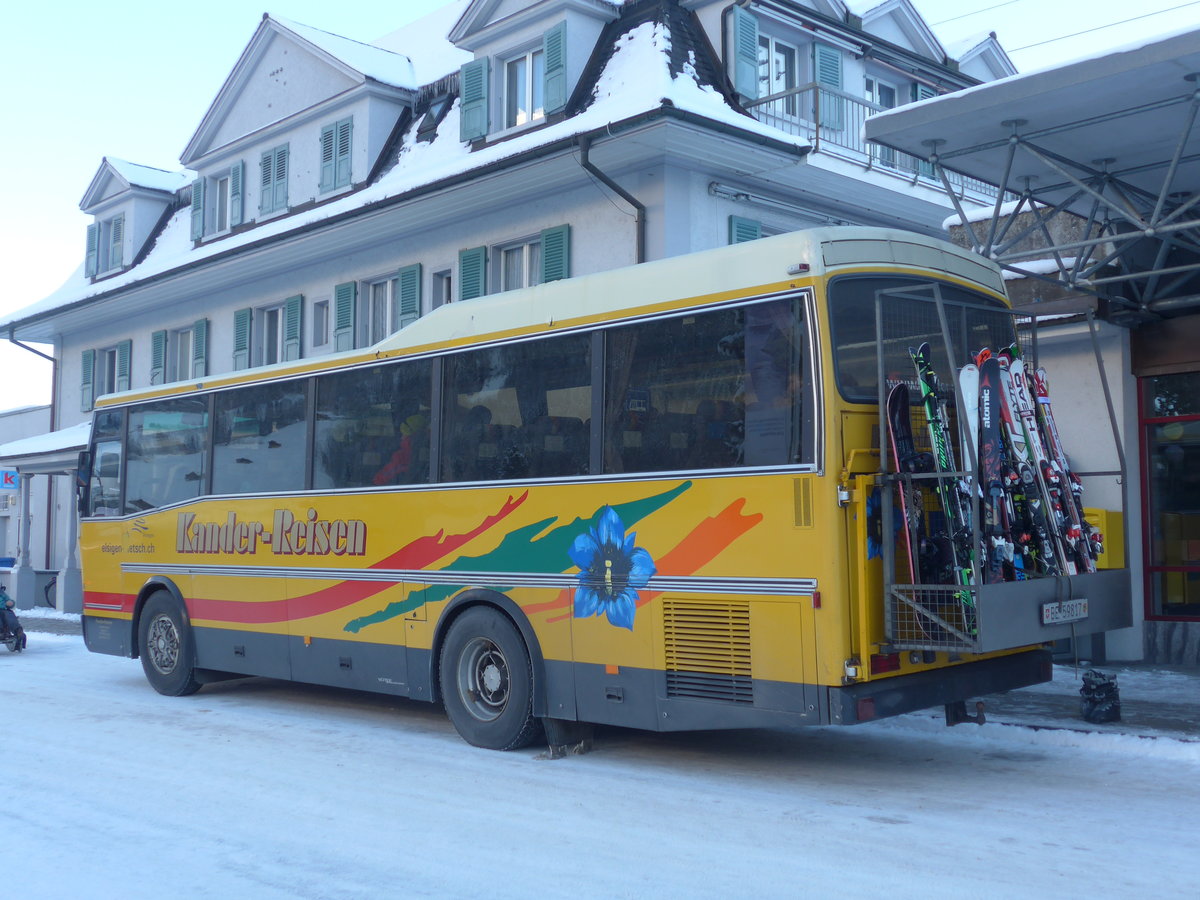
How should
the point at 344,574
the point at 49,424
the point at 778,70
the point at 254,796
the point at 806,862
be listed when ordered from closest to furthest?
1. the point at 806,862
2. the point at 254,796
3. the point at 344,574
4. the point at 778,70
5. the point at 49,424

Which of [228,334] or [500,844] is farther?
[228,334]

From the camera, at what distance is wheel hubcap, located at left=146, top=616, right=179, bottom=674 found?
41.6 feet

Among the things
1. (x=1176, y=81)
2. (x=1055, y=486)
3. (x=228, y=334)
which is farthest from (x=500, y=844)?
(x=228, y=334)

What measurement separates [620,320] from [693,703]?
8.51 feet

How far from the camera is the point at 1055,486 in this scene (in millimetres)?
7965

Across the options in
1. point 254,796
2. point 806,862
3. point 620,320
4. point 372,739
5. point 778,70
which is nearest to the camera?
point 806,862

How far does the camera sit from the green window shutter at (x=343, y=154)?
69.3ft

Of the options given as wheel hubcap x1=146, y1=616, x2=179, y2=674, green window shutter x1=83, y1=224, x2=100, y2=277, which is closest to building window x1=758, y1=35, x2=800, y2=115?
wheel hubcap x1=146, y1=616, x2=179, y2=674

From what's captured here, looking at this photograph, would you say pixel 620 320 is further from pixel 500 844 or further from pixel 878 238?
pixel 500 844

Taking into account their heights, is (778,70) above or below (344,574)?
above

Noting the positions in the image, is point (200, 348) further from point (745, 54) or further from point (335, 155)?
point (745, 54)

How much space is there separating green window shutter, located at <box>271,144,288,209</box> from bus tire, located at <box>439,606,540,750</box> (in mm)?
15028

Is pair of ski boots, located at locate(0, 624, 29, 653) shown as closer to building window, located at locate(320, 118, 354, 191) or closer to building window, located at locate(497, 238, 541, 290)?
building window, located at locate(497, 238, 541, 290)

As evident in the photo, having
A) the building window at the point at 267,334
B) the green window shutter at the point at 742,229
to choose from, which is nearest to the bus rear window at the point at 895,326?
the green window shutter at the point at 742,229
